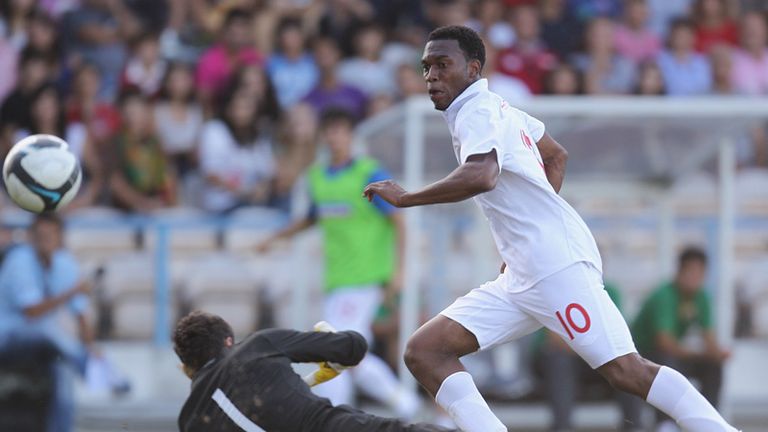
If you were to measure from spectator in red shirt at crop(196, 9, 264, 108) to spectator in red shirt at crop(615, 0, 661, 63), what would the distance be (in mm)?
3539

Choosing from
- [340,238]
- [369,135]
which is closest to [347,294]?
[340,238]

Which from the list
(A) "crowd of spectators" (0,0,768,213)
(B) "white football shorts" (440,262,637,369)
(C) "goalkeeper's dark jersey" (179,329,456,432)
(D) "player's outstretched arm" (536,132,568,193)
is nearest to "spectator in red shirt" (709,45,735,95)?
(A) "crowd of spectators" (0,0,768,213)

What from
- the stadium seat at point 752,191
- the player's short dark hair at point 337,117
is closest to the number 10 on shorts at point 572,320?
the player's short dark hair at point 337,117

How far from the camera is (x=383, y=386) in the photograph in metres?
10.8

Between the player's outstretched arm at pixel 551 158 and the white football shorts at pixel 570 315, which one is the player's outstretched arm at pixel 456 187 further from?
the player's outstretched arm at pixel 551 158

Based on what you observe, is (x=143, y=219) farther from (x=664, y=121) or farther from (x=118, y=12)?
(x=664, y=121)

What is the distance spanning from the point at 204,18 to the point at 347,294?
440 cm

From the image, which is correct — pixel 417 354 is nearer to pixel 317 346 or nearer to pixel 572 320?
pixel 317 346

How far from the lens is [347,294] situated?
11.0 metres

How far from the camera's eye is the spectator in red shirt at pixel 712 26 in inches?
589

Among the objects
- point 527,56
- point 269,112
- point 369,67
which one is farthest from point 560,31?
point 269,112

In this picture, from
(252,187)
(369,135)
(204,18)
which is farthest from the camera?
(204,18)

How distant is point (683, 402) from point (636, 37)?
8.50 m

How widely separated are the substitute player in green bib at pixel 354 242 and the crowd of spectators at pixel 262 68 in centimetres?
199
